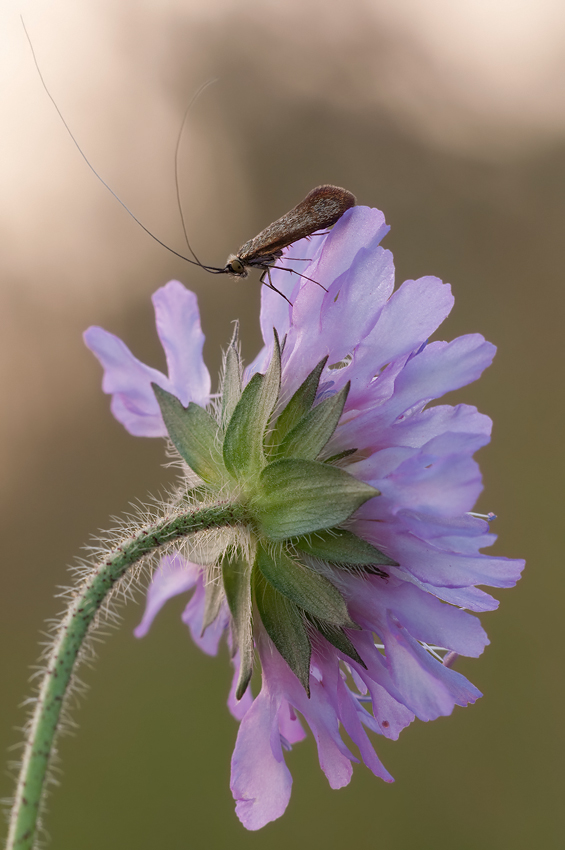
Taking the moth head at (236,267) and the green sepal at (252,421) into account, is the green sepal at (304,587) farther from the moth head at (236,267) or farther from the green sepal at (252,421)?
the moth head at (236,267)

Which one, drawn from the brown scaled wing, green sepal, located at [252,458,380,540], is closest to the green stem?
green sepal, located at [252,458,380,540]

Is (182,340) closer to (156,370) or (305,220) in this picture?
(156,370)

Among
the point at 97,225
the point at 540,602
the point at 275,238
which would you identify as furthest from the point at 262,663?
the point at 97,225

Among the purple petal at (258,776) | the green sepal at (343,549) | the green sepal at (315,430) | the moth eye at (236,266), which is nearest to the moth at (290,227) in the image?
the moth eye at (236,266)

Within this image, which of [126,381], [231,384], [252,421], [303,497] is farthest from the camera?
[126,381]

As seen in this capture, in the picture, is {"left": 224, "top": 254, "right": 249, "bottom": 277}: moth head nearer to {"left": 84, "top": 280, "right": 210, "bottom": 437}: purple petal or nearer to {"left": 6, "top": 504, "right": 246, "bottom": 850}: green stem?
{"left": 84, "top": 280, "right": 210, "bottom": 437}: purple petal

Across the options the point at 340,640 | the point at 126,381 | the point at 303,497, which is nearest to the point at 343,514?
the point at 303,497

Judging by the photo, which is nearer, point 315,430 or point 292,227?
point 315,430
